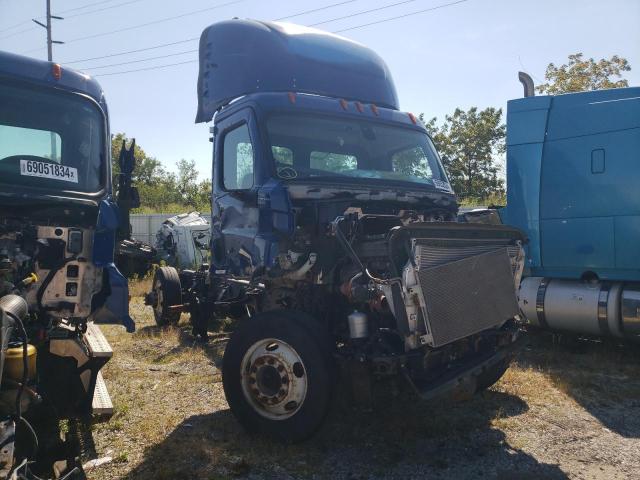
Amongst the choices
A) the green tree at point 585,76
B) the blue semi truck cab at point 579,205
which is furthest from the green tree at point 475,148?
the blue semi truck cab at point 579,205

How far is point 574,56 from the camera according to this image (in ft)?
77.6

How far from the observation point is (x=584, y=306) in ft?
23.0

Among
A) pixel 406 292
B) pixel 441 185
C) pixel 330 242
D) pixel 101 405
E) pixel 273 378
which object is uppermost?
pixel 441 185

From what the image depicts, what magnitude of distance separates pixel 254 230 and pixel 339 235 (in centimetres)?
119

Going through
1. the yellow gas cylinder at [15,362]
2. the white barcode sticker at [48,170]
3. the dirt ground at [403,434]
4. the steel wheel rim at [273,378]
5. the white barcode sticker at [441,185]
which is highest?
the white barcode sticker at [48,170]

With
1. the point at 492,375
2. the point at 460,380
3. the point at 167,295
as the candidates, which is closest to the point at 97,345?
the point at 460,380

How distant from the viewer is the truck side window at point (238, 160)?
5430 mm

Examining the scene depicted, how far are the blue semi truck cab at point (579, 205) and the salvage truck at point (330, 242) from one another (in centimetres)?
216

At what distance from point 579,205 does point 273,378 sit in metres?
4.84

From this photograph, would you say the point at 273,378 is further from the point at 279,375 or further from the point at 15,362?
the point at 15,362

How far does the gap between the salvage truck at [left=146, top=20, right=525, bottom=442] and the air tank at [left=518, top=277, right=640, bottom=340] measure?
2484mm

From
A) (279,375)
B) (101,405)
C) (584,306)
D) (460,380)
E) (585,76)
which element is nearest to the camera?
(460,380)

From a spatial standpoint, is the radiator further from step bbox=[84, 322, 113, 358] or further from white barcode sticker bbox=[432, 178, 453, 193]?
step bbox=[84, 322, 113, 358]

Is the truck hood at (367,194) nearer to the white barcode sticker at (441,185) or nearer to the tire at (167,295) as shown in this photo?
the white barcode sticker at (441,185)
